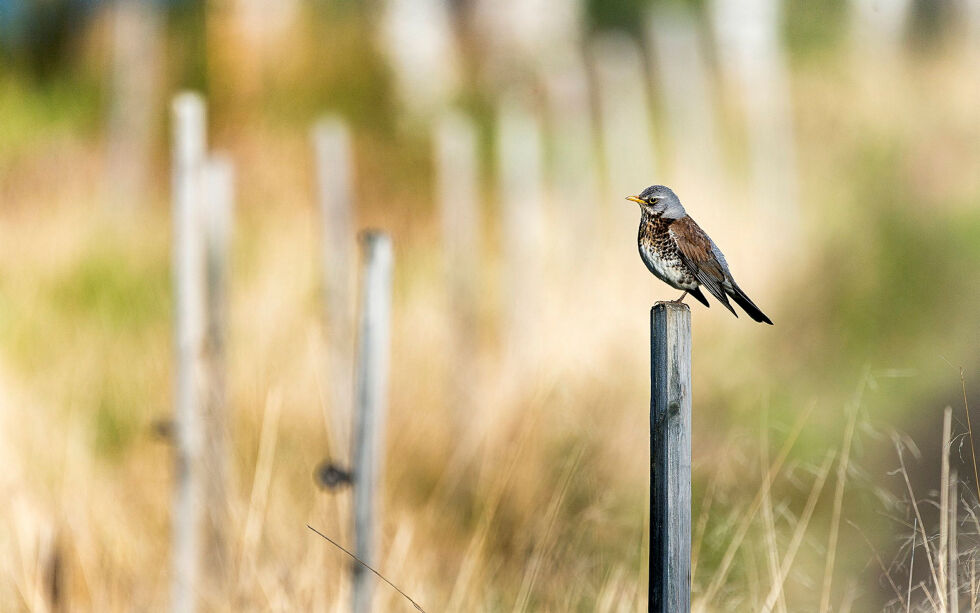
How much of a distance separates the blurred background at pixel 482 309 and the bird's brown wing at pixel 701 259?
44 cm

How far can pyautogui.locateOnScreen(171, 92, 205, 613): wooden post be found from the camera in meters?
3.04

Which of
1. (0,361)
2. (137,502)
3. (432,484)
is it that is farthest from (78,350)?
(432,484)

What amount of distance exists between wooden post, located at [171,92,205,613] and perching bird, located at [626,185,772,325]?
5.73ft

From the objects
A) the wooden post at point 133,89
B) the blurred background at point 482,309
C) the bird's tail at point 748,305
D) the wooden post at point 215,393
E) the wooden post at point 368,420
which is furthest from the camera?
the wooden post at point 133,89

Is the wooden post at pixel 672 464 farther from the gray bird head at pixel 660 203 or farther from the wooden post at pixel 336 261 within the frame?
the wooden post at pixel 336 261

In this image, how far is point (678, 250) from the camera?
5.64 ft

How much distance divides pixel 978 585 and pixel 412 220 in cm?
544

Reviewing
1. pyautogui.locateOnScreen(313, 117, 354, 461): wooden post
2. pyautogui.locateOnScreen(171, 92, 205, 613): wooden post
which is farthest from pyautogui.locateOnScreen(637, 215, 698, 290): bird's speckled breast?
pyautogui.locateOnScreen(313, 117, 354, 461): wooden post

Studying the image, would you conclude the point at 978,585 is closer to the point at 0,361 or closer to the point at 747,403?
the point at 747,403

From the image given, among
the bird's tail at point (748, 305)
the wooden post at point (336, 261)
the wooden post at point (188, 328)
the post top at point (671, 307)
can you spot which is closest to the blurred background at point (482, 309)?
the wooden post at point (336, 261)

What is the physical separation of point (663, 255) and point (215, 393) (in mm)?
2086

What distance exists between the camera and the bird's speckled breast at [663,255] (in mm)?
1729

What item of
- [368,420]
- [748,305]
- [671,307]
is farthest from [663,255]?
[368,420]

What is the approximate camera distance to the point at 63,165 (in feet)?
27.5
